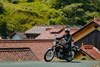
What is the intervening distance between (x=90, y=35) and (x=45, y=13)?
267 feet

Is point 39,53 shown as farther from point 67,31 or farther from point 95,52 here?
point 67,31

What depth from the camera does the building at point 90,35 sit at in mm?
26611

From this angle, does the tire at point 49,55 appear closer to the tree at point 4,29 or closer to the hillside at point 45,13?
the tree at point 4,29

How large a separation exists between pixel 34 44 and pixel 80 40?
1404 centimetres

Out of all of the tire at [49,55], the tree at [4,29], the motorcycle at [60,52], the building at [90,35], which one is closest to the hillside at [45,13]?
the tree at [4,29]

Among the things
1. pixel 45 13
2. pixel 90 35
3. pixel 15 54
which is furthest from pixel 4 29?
pixel 15 54

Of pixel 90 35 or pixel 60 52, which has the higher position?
pixel 60 52

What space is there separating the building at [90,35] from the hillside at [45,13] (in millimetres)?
63912

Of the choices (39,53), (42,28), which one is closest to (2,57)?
(39,53)

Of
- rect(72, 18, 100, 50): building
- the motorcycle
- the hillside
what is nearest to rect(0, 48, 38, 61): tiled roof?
the motorcycle

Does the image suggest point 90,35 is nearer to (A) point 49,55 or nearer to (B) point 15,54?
(A) point 49,55

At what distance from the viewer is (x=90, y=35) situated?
27.4 m

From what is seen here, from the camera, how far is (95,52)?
15.2 metres

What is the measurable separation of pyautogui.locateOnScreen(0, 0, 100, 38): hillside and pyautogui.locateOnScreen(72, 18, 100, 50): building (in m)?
63.9
